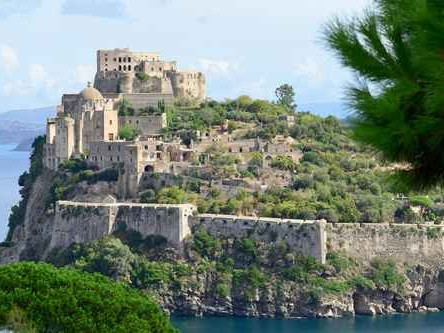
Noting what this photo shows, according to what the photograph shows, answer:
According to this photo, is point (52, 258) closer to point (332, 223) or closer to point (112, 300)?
point (332, 223)

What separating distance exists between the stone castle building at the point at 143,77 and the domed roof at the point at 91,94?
1357mm

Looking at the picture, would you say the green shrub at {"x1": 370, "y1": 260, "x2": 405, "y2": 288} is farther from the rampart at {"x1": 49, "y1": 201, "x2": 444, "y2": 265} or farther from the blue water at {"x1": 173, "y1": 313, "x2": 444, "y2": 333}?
the blue water at {"x1": 173, "y1": 313, "x2": 444, "y2": 333}

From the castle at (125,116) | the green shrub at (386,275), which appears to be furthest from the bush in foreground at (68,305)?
the castle at (125,116)

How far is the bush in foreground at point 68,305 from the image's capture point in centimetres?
1661

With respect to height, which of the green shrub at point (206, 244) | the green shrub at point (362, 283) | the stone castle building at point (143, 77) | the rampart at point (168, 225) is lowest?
the green shrub at point (362, 283)

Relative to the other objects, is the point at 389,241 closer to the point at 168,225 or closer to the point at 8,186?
the point at 168,225

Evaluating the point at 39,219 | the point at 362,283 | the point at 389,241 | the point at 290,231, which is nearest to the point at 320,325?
the point at 362,283

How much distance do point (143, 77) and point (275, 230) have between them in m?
12.8

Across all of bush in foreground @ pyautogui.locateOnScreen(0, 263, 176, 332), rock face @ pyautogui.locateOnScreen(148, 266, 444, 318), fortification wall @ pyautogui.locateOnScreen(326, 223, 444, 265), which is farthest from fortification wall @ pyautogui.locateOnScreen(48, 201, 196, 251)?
bush in foreground @ pyautogui.locateOnScreen(0, 263, 176, 332)

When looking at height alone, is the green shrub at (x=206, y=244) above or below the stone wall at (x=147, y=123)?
below

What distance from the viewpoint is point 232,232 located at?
46.5 metres

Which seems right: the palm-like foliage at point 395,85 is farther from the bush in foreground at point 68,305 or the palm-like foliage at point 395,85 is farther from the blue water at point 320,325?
the blue water at point 320,325

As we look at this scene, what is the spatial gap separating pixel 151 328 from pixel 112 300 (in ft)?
2.12

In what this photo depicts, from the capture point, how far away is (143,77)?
56562mm
